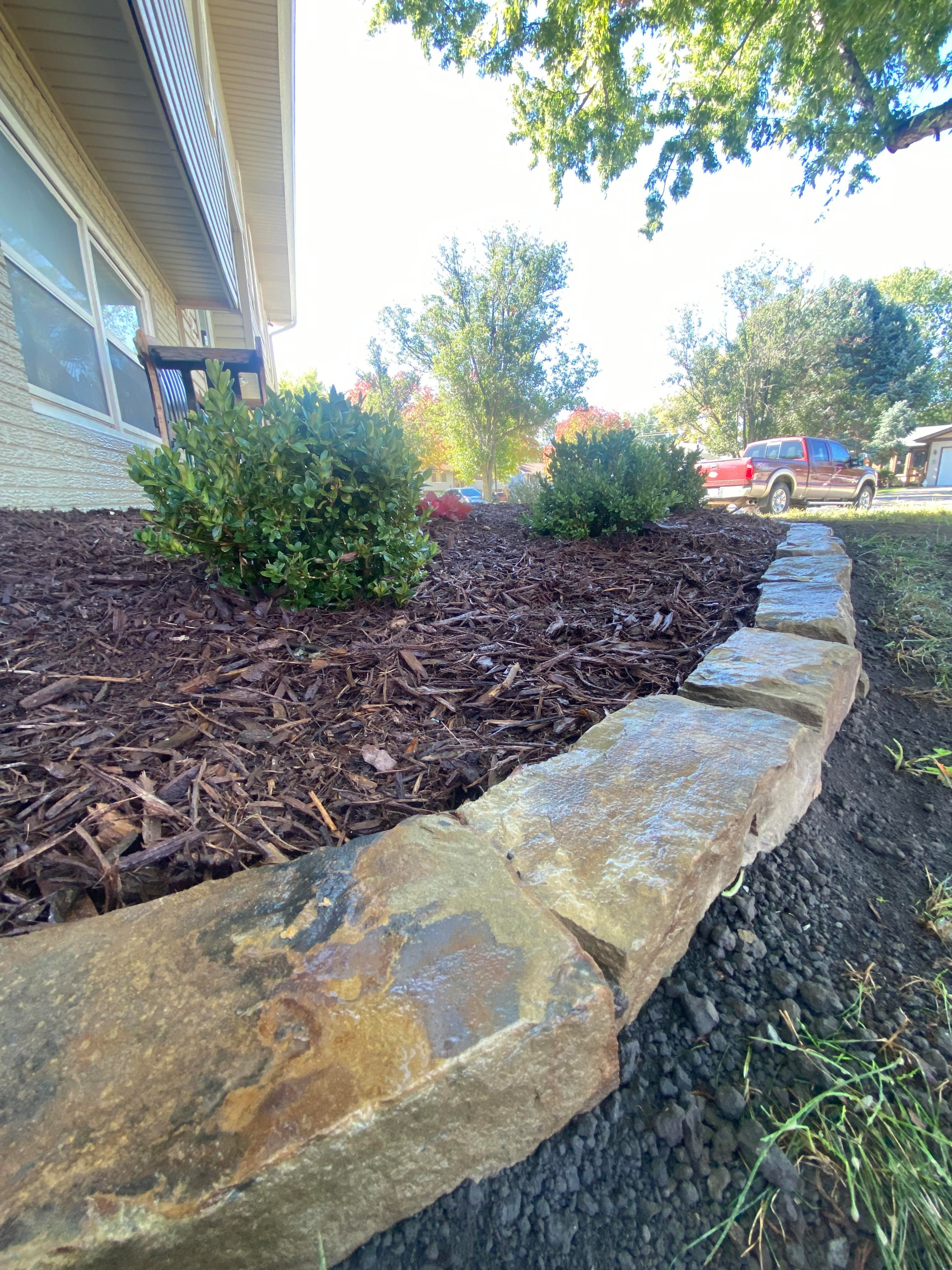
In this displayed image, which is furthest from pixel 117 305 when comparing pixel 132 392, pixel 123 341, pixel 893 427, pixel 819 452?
pixel 893 427

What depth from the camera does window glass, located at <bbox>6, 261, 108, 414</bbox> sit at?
3688 millimetres

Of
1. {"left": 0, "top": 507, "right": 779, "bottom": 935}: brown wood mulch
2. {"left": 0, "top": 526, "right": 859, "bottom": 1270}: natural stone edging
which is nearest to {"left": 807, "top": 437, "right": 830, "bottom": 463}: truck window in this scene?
{"left": 0, "top": 507, "right": 779, "bottom": 935}: brown wood mulch

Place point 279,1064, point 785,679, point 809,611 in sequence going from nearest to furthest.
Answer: point 279,1064
point 785,679
point 809,611

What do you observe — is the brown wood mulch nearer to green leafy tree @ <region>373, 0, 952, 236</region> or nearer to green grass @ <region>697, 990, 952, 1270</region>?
green grass @ <region>697, 990, 952, 1270</region>

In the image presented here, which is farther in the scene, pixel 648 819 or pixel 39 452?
pixel 39 452

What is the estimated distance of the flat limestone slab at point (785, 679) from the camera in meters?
1.71

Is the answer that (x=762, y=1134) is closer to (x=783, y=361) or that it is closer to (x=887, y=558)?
(x=887, y=558)

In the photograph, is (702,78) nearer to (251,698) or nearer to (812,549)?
(812,549)

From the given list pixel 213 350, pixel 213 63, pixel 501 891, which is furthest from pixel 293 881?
pixel 213 63

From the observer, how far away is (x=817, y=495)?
1134 cm

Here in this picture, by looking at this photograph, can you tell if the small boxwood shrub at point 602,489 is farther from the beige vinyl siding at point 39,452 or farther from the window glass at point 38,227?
the window glass at point 38,227

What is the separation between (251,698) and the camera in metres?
1.84

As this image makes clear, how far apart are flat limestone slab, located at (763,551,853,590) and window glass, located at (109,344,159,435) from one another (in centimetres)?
618

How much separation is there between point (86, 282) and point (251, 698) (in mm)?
5087
